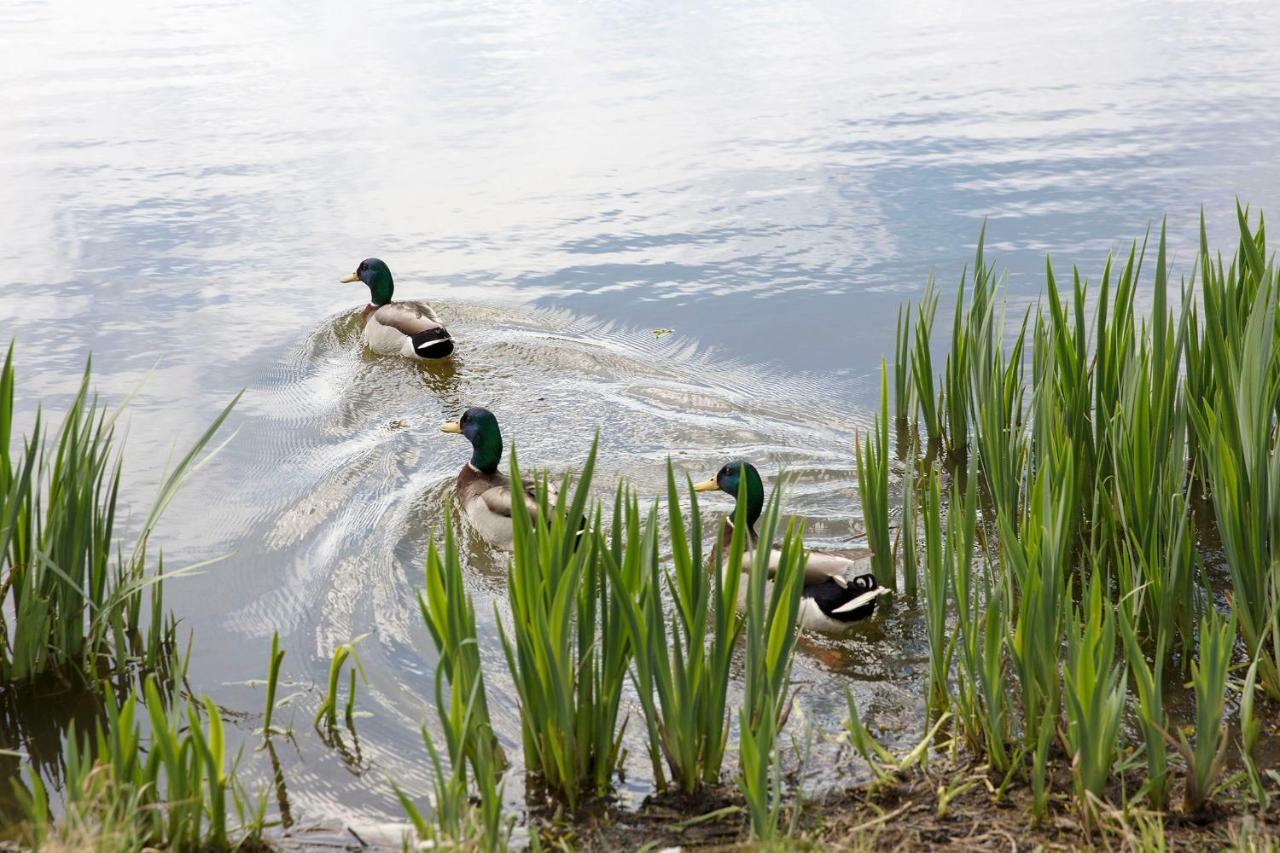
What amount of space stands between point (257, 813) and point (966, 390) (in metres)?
3.77

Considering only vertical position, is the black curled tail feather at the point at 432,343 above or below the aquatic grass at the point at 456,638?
below

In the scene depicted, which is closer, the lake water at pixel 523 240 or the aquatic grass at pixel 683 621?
the aquatic grass at pixel 683 621

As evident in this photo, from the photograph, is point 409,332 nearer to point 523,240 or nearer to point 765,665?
point 523,240

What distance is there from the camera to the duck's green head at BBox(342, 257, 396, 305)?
9.25 meters

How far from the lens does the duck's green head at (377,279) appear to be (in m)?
9.25

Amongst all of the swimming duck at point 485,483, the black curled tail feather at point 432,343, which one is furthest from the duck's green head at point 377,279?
the swimming duck at point 485,483

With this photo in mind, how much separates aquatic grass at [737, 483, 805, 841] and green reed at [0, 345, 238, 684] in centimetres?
171

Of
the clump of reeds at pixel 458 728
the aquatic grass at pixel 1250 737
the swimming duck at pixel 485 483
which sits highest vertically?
the clump of reeds at pixel 458 728

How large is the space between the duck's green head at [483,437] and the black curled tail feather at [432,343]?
170 centimetres

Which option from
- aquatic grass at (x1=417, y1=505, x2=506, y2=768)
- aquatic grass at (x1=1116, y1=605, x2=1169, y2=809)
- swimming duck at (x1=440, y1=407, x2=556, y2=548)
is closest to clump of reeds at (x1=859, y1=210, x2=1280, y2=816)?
aquatic grass at (x1=1116, y1=605, x2=1169, y2=809)

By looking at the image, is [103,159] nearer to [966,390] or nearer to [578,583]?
[966,390]

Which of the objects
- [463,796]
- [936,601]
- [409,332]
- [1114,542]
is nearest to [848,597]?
[1114,542]

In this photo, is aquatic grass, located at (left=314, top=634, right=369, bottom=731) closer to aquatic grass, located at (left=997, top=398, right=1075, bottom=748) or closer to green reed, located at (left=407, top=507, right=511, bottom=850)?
green reed, located at (left=407, top=507, right=511, bottom=850)

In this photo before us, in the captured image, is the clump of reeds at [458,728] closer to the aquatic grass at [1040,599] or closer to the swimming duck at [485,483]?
the aquatic grass at [1040,599]
